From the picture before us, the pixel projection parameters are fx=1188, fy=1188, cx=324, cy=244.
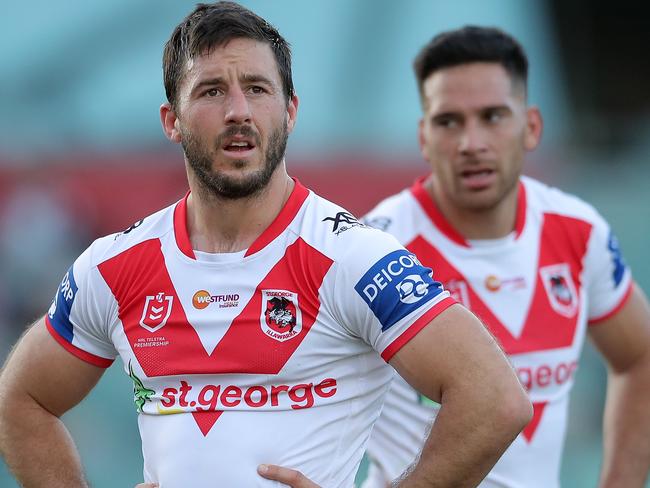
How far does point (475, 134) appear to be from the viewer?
182 inches

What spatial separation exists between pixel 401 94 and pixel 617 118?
2.52 m

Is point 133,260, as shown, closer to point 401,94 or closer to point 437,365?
point 437,365

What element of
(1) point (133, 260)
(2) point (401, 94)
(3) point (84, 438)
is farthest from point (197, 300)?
(2) point (401, 94)

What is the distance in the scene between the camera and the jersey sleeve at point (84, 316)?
339 cm

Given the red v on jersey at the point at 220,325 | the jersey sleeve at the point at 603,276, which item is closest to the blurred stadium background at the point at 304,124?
the jersey sleeve at the point at 603,276

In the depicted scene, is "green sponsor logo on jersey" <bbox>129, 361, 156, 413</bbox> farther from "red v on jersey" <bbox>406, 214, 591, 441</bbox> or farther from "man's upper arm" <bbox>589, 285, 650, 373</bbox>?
"man's upper arm" <bbox>589, 285, 650, 373</bbox>

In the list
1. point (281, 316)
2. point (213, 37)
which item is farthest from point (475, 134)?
point (281, 316)

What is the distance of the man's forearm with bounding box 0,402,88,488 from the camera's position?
138 inches

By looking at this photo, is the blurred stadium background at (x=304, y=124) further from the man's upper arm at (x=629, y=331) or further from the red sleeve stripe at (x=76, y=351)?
the red sleeve stripe at (x=76, y=351)

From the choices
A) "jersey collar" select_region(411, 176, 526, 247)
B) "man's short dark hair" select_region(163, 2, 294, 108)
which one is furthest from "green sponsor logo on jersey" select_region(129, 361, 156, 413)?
"jersey collar" select_region(411, 176, 526, 247)

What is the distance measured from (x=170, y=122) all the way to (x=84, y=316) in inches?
24.5

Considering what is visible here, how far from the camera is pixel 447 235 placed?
181 inches

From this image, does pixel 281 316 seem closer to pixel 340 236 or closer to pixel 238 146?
pixel 340 236

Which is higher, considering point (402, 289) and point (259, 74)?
point (259, 74)
